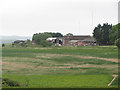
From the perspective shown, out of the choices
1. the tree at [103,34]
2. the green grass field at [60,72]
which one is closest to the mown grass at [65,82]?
the green grass field at [60,72]

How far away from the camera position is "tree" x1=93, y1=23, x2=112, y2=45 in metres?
77.6

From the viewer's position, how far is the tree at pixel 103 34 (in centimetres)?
7756

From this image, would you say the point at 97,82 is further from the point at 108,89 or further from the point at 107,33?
the point at 107,33

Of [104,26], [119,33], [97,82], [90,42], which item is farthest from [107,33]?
[97,82]

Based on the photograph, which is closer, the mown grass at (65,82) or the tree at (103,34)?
the mown grass at (65,82)

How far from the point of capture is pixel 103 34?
78.3 metres

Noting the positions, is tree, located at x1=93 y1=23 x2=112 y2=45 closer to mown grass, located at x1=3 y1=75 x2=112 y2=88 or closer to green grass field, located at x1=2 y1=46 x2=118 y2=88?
green grass field, located at x1=2 y1=46 x2=118 y2=88

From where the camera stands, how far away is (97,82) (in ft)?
56.1

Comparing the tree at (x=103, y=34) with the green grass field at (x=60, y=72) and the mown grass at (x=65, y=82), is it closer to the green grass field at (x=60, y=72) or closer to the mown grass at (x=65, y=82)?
the green grass field at (x=60, y=72)

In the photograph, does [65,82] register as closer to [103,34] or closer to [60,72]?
[60,72]

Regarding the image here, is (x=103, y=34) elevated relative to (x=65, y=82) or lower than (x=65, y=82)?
elevated

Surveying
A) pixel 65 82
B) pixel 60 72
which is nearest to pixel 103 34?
pixel 60 72

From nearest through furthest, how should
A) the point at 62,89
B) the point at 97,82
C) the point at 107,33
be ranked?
the point at 62,89
the point at 97,82
the point at 107,33

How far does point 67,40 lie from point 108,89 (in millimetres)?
86981
